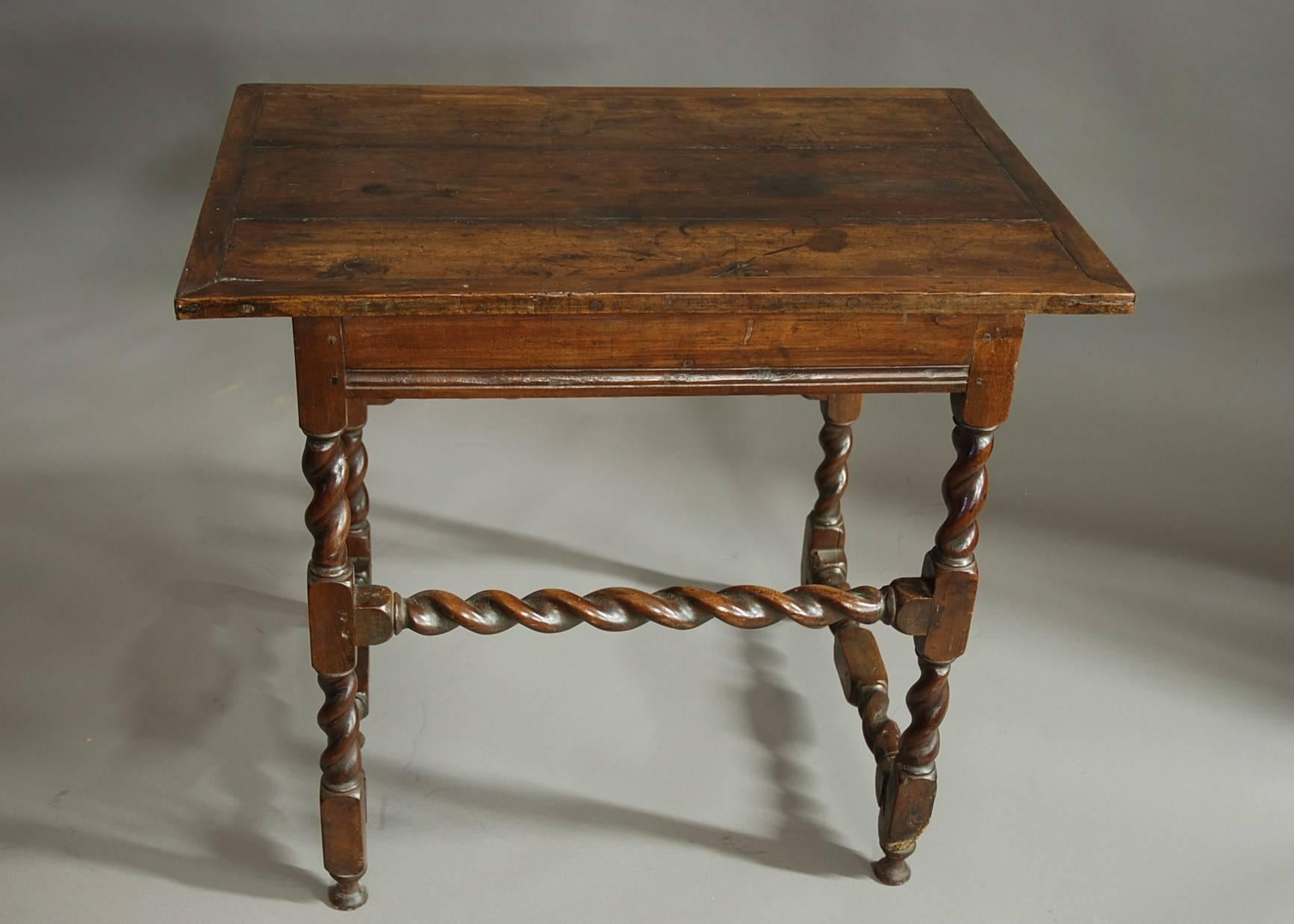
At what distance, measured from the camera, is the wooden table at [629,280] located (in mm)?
1829

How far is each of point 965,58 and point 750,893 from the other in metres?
→ 1.96

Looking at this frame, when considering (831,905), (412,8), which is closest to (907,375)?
(831,905)

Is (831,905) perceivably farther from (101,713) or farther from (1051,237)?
(101,713)

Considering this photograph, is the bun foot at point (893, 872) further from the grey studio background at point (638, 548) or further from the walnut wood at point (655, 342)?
the walnut wood at point (655, 342)

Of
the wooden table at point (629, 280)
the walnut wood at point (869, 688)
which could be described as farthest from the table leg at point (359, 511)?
the walnut wood at point (869, 688)

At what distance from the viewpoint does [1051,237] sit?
1999 millimetres

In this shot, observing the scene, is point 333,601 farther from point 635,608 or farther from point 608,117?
point 608,117

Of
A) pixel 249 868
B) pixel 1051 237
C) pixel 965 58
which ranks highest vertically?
pixel 1051 237

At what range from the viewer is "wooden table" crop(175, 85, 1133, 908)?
1.83 m

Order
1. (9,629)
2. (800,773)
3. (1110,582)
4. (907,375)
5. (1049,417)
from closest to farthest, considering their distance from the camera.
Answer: (907,375), (800,773), (9,629), (1110,582), (1049,417)

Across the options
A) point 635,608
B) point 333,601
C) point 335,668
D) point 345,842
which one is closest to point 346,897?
point 345,842

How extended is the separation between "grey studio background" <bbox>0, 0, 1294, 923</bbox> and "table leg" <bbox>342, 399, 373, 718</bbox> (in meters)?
0.08

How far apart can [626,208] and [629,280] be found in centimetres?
23

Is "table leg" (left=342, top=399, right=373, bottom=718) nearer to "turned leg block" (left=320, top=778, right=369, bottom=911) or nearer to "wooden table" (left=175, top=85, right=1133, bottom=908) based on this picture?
"wooden table" (left=175, top=85, right=1133, bottom=908)
